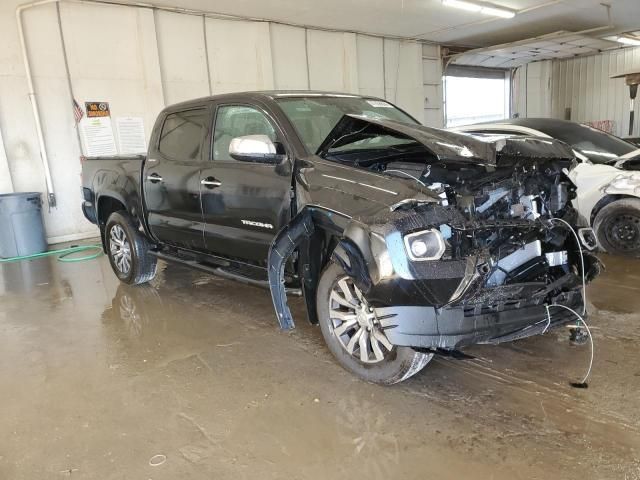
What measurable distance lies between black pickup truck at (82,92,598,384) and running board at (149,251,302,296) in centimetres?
2

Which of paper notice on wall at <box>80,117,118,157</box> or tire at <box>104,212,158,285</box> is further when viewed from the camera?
paper notice on wall at <box>80,117,118,157</box>

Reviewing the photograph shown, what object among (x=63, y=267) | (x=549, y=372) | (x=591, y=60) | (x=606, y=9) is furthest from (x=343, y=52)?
(x=549, y=372)

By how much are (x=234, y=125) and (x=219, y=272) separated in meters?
1.15

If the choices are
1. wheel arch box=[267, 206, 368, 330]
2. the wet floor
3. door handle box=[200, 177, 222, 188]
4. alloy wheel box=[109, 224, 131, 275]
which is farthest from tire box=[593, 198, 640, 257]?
alloy wheel box=[109, 224, 131, 275]

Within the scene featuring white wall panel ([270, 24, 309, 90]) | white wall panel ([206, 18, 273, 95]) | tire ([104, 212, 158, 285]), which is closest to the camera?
tire ([104, 212, 158, 285])

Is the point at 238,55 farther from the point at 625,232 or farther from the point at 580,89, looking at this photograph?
the point at 580,89

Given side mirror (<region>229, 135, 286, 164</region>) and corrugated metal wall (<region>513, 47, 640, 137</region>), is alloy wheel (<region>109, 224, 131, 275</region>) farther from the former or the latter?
corrugated metal wall (<region>513, 47, 640, 137</region>)

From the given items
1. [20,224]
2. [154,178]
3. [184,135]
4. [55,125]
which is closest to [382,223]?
[184,135]

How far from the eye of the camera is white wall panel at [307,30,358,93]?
1088cm

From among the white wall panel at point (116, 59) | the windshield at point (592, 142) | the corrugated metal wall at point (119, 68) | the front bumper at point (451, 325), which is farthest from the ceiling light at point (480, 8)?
the front bumper at point (451, 325)

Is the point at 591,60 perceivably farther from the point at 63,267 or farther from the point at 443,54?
the point at 63,267

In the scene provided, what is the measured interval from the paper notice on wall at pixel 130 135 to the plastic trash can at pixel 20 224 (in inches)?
66.2

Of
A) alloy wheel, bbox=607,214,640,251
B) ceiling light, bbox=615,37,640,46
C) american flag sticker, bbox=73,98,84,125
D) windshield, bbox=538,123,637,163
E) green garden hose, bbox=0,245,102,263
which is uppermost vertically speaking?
ceiling light, bbox=615,37,640,46

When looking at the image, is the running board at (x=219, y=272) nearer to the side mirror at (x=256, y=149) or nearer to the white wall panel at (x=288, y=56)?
the side mirror at (x=256, y=149)
